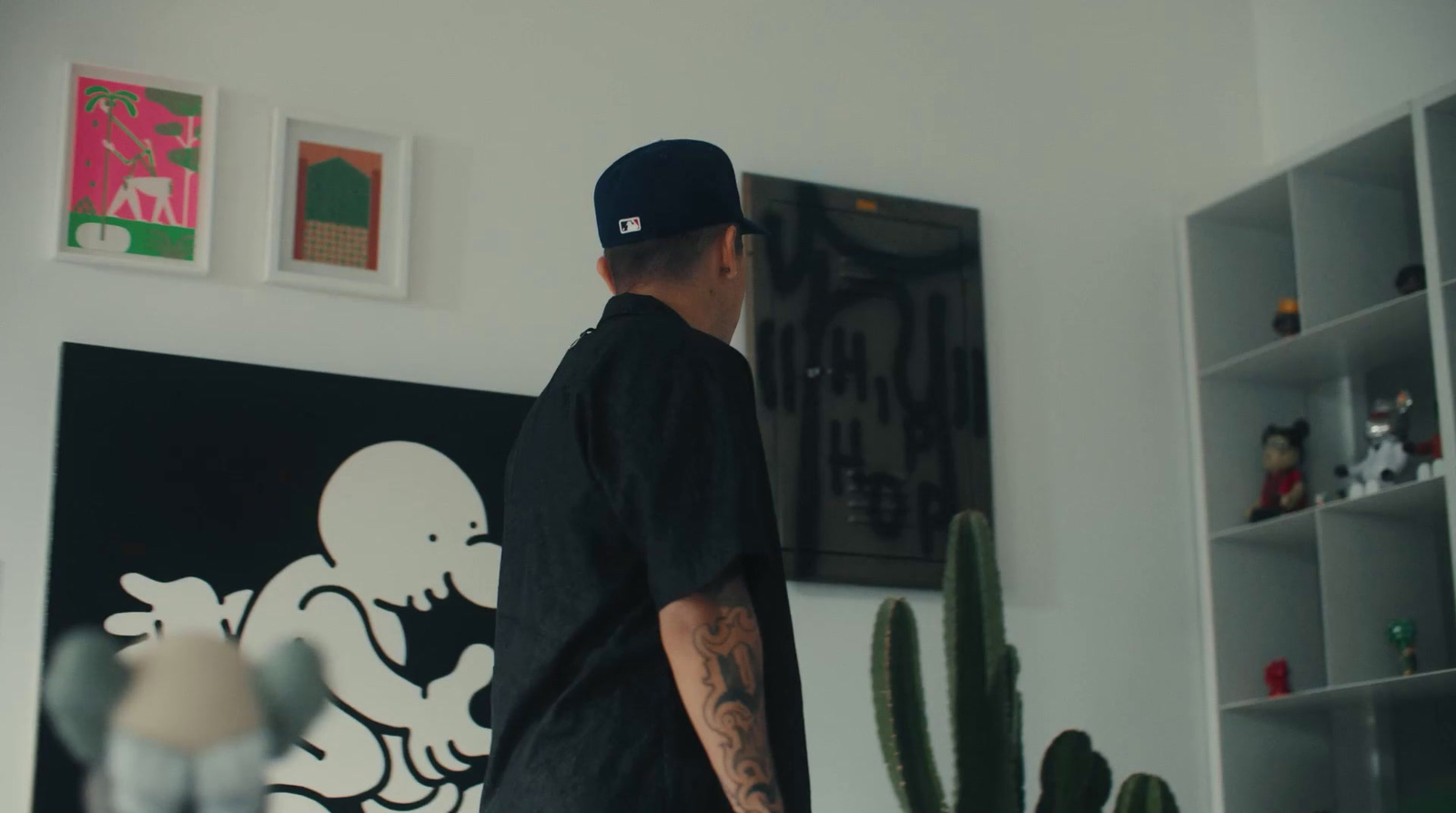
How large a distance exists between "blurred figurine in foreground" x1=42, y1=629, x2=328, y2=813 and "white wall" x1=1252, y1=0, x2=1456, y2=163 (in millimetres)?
2638

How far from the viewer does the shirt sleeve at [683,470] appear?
1.40m

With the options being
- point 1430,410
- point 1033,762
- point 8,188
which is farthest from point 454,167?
point 1430,410

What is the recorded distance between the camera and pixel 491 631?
2.78 m

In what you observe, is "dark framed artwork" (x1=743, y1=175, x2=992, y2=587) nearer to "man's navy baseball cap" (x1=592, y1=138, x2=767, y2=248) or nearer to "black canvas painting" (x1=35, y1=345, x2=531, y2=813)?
"black canvas painting" (x1=35, y1=345, x2=531, y2=813)

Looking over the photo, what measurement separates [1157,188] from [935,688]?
1.28 meters

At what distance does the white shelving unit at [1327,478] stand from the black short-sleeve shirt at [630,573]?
6.74 feet

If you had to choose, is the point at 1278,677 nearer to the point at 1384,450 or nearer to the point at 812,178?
the point at 1384,450

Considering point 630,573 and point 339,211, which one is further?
point 339,211

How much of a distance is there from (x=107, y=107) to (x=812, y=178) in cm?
133

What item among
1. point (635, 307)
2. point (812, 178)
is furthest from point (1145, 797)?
point (635, 307)

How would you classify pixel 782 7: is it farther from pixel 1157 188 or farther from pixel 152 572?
pixel 152 572

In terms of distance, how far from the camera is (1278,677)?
341cm

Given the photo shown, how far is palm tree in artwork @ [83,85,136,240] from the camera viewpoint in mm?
2705

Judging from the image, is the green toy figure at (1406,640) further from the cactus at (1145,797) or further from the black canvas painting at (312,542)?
the black canvas painting at (312,542)
